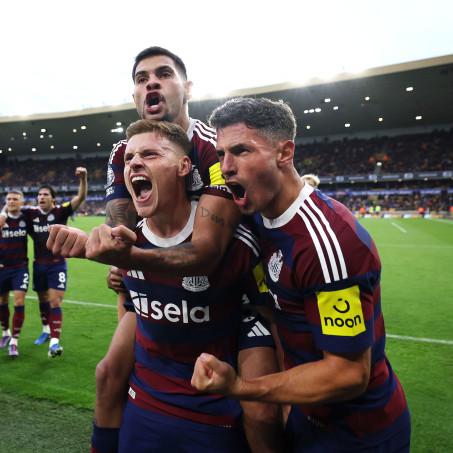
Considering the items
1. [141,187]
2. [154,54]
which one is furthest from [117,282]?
[154,54]

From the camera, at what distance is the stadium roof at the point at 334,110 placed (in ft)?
89.1

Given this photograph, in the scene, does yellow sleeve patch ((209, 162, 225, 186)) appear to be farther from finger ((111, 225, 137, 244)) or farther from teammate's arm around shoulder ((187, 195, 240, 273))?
finger ((111, 225, 137, 244))

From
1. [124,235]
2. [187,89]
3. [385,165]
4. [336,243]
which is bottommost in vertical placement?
[336,243]

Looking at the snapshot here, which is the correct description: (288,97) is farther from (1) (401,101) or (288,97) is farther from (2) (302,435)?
(2) (302,435)

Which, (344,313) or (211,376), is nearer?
(211,376)

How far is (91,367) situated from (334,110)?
3476 centimetres

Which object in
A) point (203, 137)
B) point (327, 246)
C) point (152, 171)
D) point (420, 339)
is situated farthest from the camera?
point (420, 339)

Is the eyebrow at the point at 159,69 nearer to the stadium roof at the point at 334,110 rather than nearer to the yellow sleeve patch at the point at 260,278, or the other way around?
the yellow sleeve patch at the point at 260,278

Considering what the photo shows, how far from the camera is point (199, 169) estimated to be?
2.34 m

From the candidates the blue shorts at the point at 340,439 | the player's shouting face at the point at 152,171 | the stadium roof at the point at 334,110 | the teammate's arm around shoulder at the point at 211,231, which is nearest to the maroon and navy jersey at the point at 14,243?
the player's shouting face at the point at 152,171

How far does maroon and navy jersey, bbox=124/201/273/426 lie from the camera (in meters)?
1.98

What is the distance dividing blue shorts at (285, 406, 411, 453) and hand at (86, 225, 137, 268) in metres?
1.16

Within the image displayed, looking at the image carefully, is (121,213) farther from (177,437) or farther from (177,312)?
(177,437)

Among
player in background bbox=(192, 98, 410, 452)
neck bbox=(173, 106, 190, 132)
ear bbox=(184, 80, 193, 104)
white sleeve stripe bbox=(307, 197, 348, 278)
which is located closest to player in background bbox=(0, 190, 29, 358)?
ear bbox=(184, 80, 193, 104)
